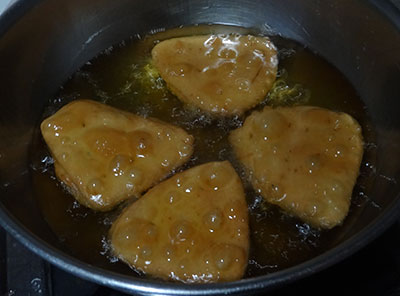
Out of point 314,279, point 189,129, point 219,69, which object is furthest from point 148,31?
point 314,279

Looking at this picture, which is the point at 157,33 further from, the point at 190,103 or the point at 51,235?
the point at 51,235

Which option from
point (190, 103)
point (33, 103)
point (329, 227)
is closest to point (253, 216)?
point (329, 227)

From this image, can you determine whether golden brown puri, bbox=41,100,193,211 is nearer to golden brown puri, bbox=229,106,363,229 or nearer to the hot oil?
the hot oil

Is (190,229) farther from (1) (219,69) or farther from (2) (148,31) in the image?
(2) (148,31)

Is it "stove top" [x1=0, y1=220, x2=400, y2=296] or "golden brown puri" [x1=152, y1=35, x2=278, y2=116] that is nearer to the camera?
"stove top" [x1=0, y1=220, x2=400, y2=296]

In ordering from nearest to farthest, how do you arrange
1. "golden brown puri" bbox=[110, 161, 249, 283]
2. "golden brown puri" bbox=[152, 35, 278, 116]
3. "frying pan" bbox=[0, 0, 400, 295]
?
"golden brown puri" bbox=[110, 161, 249, 283] → "frying pan" bbox=[0, 0, 400, 295] → "golden brown puri" bbox=[152, 35, 278, 116]

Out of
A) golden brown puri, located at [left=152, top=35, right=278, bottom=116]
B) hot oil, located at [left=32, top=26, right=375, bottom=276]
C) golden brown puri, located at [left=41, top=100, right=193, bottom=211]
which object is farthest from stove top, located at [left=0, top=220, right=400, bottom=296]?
golden brown puri, located at [left=152, top=35, right=278, bottom=116]
